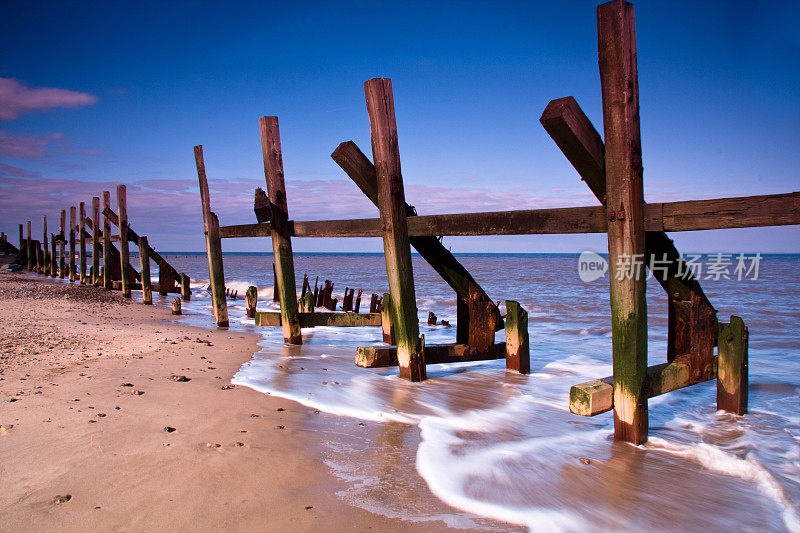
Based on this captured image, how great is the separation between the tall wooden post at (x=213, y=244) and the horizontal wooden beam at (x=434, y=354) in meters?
5.25

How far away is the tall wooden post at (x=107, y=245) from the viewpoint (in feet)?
56.2

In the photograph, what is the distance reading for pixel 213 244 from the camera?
962cm

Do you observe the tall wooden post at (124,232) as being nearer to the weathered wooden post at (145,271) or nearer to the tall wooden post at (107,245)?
the weathered wooden post at (145,271)

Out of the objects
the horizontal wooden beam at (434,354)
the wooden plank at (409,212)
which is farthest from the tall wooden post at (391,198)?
the horizontal wooden beam at (434,354)

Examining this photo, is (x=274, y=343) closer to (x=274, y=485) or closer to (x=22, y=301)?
(x=274, y=485)

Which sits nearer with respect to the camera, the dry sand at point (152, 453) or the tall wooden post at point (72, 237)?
the dry sand at point (152, 453)

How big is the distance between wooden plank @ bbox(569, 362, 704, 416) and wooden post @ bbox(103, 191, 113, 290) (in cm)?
1712

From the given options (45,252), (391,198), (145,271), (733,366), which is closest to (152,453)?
(391,198)

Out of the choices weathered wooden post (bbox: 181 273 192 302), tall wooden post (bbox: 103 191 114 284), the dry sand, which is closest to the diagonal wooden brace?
the dry sand

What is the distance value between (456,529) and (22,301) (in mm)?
14298

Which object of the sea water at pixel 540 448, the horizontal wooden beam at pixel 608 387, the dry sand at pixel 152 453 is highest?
the horizontal wooden beam at pixel 608 387

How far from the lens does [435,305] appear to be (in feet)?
54.8

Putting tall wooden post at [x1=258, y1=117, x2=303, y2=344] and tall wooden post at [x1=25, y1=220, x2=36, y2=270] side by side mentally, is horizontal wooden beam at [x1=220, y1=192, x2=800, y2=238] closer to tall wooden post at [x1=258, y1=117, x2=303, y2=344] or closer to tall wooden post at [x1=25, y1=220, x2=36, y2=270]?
tall wooden post at [x1=258, y1=117, x2=303, y2=344]

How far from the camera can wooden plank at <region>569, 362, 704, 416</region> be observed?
136 inches
